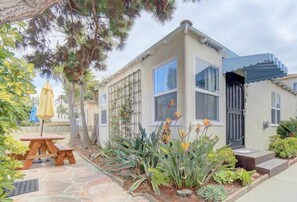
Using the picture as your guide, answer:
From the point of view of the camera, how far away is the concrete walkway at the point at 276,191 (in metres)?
4.40

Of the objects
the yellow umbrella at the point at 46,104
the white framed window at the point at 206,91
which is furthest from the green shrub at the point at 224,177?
the yellow umbrella at the point at 46,104

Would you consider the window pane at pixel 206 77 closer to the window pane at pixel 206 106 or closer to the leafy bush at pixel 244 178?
the window pane at pixel 206 106

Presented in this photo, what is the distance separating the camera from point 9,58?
2391mm

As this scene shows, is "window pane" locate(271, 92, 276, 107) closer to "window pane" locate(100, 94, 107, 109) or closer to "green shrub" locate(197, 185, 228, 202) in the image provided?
"green shrub" locate(197, 185, 228, 202)

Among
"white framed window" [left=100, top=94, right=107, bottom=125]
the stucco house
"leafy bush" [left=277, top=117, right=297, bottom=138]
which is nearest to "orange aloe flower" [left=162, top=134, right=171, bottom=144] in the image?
the stucco house

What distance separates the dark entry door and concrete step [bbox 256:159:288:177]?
4.04 feet

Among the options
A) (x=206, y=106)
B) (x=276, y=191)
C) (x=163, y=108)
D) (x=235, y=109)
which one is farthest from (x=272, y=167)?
(x=163, y=108)

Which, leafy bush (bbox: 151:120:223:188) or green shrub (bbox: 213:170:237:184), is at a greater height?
leafy bush (bbox: 151:120:223:188)

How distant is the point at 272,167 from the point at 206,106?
2500mm

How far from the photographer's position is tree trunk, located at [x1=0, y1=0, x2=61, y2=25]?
2180 millimetres

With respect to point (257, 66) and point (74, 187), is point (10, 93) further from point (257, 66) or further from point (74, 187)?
point (257, 66)

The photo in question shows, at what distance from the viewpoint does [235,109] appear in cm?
790

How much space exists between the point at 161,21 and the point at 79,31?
9.97ft

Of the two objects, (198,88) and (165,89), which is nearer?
(198,88)
